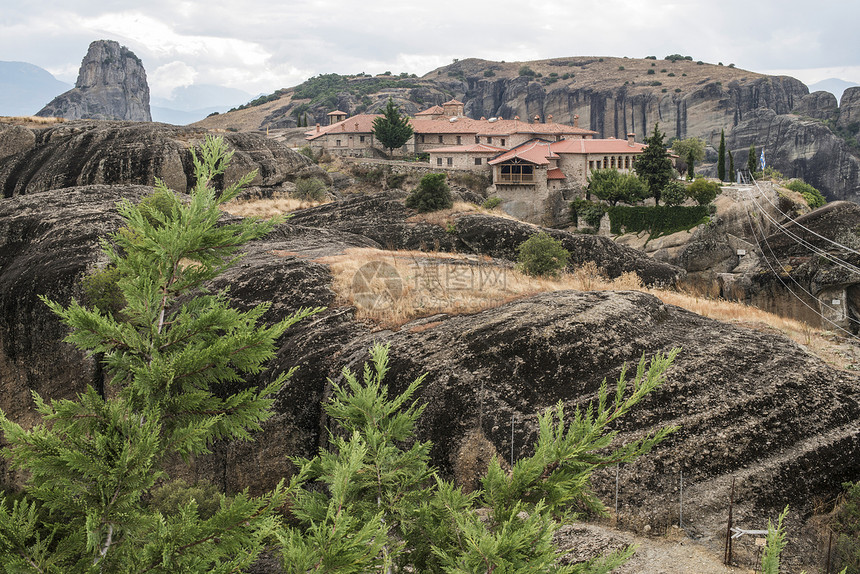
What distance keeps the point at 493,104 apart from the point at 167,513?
150143 mm

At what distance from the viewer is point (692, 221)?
47438mm

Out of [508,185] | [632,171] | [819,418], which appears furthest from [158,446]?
[632,171]

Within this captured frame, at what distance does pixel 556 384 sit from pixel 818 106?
13145 centimetres

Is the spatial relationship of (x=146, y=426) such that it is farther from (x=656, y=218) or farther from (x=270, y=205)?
(x=656, y=218)

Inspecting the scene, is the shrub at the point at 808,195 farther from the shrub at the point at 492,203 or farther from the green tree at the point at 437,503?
the green tree at the point at 437,503

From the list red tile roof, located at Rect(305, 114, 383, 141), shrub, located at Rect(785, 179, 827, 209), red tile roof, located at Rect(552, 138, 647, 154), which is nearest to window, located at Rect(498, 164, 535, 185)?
red tile roof, located at Rect(552, 138, 647, 154)

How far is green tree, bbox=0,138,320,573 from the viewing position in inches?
195

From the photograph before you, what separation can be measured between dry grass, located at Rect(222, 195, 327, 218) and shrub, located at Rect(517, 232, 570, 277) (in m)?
15.6

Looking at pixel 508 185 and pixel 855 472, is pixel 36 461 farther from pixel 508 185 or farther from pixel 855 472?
pixel 508 185

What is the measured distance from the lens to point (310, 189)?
37.9m

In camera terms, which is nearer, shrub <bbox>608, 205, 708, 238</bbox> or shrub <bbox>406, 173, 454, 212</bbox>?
shrub <bbox>406, 173, 454, 212</bbox>

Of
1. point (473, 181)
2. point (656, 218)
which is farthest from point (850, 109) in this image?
point (473, 181)

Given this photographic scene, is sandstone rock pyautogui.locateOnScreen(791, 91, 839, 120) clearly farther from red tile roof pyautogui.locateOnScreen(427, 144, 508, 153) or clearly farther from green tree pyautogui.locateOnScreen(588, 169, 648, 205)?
green tree pyautogui.locateOnScreen(588, 169, 648, 205)

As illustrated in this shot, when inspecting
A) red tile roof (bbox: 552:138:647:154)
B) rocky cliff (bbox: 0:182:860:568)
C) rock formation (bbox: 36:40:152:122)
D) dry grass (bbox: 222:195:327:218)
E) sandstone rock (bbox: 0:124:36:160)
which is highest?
rock formation (bbox: 36:40:152:122)
